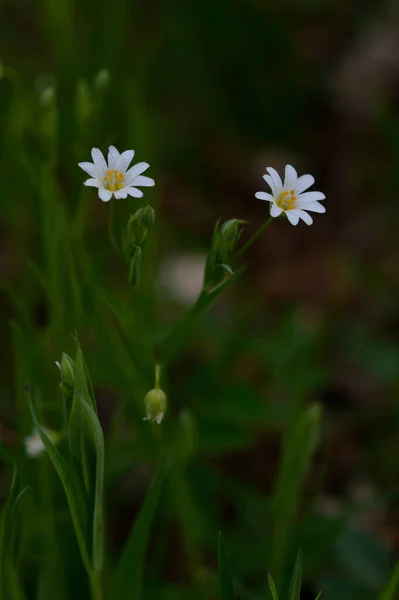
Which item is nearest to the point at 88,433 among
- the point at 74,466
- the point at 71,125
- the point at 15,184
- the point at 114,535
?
the point at 74,466

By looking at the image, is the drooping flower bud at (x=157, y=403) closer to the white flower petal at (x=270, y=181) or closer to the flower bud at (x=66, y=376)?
the flower bud at (x=66, y=376)

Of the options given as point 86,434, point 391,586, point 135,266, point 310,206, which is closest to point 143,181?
point 135,266

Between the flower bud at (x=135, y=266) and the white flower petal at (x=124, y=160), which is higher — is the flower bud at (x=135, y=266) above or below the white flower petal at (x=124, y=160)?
below

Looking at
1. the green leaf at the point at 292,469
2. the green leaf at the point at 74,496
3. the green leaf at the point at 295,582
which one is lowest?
the green leaf at the point at 295,582

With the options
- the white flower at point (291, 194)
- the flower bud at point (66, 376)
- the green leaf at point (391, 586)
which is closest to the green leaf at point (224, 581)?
the green leaf at point (391, 586)

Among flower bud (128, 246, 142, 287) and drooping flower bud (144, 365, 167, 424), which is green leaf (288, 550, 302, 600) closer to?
drooping flower bud (144, 365, 167, 424)

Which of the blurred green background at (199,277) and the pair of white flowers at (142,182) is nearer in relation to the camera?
the pair of white flowers at (142,182)

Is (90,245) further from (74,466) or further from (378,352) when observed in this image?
(74,466)
